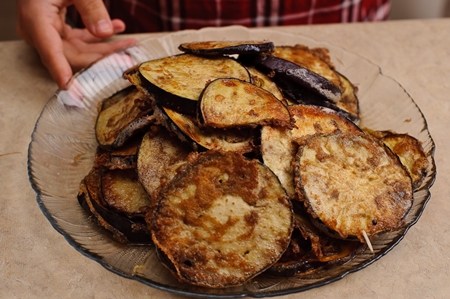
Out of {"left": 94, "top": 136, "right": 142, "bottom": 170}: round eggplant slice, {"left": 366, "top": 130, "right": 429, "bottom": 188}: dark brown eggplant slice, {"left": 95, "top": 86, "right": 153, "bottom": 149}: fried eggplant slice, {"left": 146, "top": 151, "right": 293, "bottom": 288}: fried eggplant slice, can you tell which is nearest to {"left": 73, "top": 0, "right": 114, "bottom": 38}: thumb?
{"left": 95, "top": 86, "right": 153, "bottom": 149}: fried eggplant slice

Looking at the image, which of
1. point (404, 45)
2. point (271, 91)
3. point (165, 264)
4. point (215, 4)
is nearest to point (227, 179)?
point (165, 264)

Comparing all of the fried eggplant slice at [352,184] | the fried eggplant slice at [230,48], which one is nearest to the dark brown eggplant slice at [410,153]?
the fried eggplant slice at [352,184]

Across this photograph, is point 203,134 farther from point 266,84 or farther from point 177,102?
point 266,84

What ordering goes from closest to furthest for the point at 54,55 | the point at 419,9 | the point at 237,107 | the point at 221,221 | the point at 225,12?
1. the point at 221,221
2. the point at 237,107
3. the point at 54,55
4. the point at 225,12
5. the point at 419,9

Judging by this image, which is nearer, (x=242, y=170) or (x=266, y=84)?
(x=242, y=170)

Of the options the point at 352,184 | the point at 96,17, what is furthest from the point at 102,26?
the point at 352,184

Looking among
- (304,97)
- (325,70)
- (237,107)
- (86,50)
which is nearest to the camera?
(237,107)

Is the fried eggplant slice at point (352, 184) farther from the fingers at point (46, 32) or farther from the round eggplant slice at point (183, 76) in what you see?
the fingers at point (46, 32)

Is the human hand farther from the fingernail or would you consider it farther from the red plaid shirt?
the red plaid shirt
